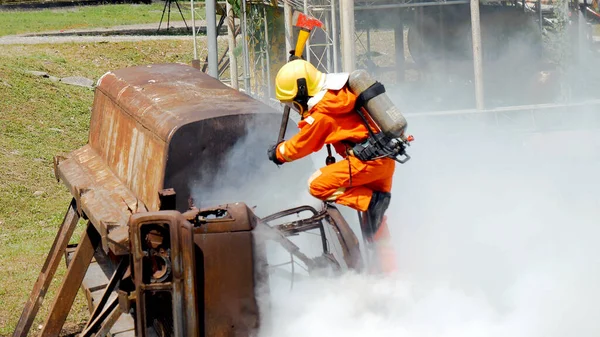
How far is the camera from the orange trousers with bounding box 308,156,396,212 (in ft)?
17.9

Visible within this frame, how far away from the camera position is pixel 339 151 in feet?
18.5

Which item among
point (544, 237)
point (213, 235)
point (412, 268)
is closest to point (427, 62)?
point (544, 237)

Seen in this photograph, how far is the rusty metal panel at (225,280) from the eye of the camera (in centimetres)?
460

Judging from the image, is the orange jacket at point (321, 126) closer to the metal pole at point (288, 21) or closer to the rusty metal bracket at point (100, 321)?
the rusty metal bracket at point (100, 321)

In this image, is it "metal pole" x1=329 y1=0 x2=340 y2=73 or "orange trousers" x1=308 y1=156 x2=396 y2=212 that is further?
"metal pole" x1=329 y1=0 x2=340 y2=73

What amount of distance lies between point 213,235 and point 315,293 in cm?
80

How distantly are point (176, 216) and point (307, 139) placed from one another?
3.85 ft

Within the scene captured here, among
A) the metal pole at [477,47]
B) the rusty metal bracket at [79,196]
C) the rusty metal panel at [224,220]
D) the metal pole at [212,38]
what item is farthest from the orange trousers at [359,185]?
the metal pole at [477,47]

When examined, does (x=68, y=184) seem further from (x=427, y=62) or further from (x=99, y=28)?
(x=99, y=28)

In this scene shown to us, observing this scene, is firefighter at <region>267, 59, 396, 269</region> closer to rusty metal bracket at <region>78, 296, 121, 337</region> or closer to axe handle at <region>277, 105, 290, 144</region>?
axe handle at <region>277, 105, 290, 144</region>

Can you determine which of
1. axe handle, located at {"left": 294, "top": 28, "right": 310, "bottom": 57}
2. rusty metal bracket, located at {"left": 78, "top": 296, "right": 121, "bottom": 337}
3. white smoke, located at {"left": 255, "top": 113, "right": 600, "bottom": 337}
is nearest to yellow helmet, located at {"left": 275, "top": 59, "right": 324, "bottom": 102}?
axe handle, located at {"left": 294, "top": 28, "right": 310, "bottom": 57}

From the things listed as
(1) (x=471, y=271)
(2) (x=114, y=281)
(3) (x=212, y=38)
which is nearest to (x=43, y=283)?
(2) (x=114, y=281)

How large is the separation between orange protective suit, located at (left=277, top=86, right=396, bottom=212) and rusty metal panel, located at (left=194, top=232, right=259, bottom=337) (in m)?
0.88

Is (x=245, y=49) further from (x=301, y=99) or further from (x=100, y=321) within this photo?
(x=100, y=321)
